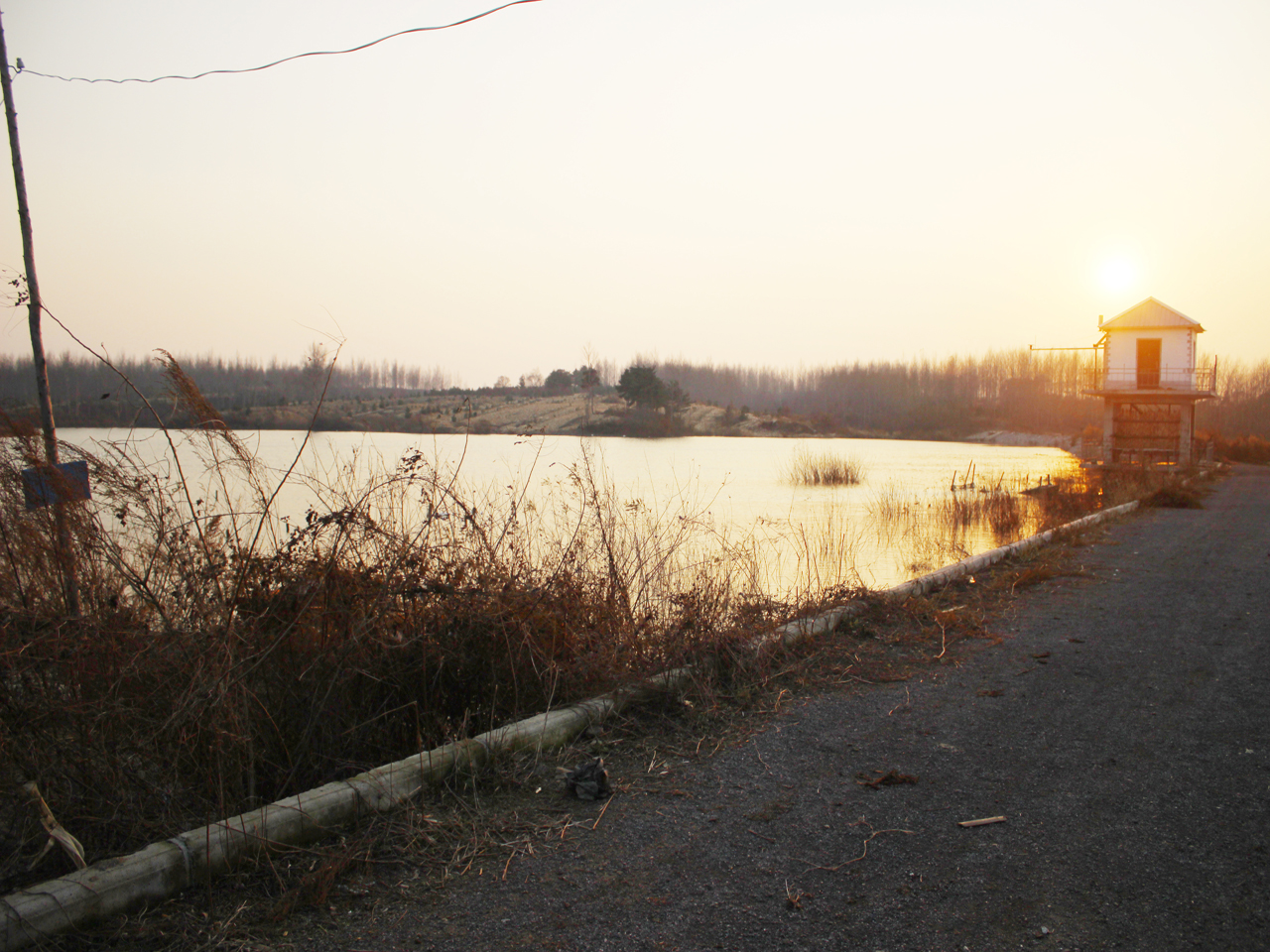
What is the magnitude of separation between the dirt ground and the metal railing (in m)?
29.3

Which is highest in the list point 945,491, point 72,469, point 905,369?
point 905,369

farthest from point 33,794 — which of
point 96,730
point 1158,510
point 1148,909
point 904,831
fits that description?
point 1158,510

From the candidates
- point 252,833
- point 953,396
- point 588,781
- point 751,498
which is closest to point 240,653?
point 252,833

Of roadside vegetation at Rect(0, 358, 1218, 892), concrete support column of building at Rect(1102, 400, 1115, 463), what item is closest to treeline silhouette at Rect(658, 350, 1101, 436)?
concrete support column of building at Rect(1102, 400, 1115, 463)

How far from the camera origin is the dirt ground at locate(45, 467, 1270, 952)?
2.50 meters

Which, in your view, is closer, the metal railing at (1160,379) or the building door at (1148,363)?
the metal railing at (1160,379)

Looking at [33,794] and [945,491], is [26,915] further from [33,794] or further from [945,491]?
[945,491]

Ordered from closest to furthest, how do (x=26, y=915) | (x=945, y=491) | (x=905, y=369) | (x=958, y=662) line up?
(x=26, y=915), (x=958, y=662), (x=945, y=491), (x=905, y=369)

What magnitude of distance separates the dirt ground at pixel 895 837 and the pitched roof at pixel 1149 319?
2976cm

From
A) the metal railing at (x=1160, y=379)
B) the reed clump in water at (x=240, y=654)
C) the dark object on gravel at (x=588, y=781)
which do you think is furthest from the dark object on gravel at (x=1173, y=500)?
the dark object on gravel at (x=588, y=781)

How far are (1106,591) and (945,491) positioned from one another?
14.5 m

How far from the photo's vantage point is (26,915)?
2.31 m

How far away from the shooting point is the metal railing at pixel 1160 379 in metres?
29.6

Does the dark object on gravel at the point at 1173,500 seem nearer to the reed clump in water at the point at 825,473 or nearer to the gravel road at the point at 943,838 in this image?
the reed clump in water at the point at 825,473
